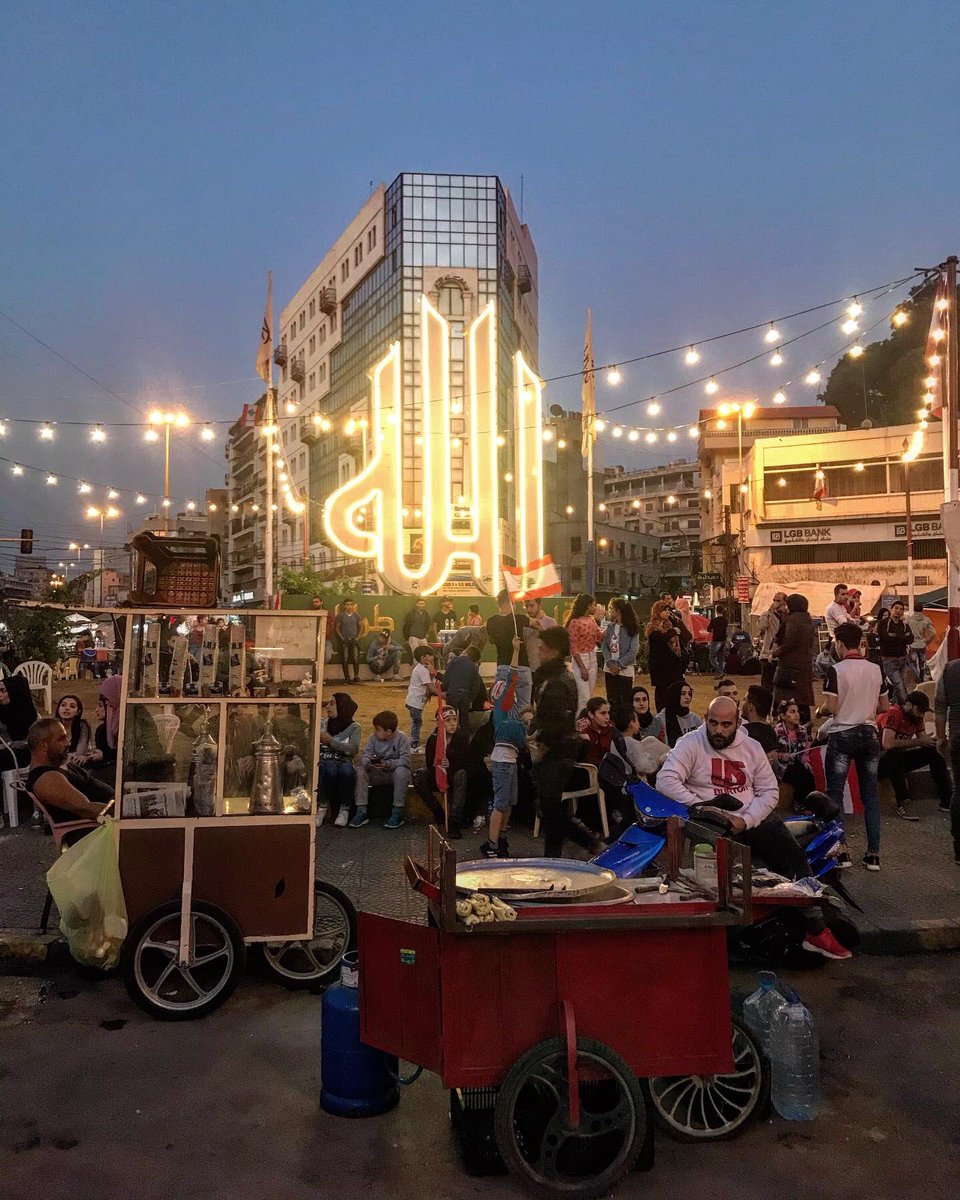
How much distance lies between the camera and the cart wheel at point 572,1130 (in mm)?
3414

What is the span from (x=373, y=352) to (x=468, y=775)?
51.5 metres

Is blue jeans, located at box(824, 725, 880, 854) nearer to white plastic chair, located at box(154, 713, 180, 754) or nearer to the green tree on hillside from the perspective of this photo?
white plastic chair, located at box(154, 713, 180, 754)

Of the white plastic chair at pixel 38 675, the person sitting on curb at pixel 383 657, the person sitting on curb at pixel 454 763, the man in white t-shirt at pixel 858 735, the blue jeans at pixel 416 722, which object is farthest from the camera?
the person sitting on curb at pixel 383 657

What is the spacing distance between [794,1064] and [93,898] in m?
3.74

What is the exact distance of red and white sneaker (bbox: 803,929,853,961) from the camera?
5.93 m

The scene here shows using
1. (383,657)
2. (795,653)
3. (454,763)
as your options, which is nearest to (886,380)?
(383,657)

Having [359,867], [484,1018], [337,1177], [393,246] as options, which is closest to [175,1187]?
[337,1177]

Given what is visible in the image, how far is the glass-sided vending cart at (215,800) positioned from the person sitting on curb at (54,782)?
115 centimetres

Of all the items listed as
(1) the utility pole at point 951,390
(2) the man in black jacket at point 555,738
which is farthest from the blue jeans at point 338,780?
(1) the utility pole at point 951,390

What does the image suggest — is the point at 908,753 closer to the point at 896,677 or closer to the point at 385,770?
the point at 896,677

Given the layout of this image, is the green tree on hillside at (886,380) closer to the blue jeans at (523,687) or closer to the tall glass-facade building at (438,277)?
the tall glass-facade building at (438,277)

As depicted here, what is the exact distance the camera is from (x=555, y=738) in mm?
7301

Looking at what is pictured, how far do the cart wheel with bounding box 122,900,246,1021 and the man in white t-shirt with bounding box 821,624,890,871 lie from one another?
5168 millimetres

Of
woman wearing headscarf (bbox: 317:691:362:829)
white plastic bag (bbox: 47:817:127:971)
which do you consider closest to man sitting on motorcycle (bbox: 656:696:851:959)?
white plastic bag (bbox: 47:817:127:971)
